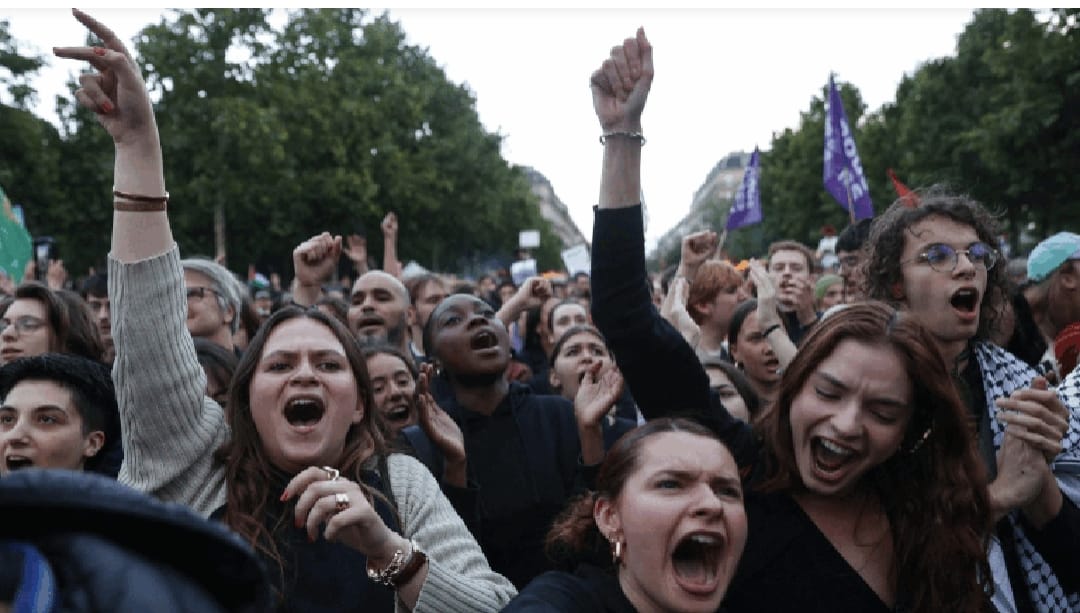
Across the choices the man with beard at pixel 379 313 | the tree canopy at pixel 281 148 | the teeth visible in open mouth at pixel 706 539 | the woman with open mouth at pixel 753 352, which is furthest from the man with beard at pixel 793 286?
the tree canopy at pixel 281 148

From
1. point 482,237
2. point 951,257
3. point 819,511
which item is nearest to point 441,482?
point 819,511

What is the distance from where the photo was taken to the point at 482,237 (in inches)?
1639

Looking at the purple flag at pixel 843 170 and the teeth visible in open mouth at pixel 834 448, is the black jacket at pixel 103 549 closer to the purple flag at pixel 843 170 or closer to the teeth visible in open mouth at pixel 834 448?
the teeth visible in open mouth at pixel 834 448

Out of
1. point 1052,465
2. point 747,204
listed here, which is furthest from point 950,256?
point 747,204

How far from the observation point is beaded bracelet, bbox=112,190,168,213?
7.98 ft

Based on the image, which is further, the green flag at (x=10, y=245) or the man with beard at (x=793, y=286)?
the green flag at (x=10, y=245)

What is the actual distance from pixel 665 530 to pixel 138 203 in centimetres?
147

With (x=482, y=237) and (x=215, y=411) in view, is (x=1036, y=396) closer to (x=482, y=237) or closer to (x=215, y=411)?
(x=215, y=411)

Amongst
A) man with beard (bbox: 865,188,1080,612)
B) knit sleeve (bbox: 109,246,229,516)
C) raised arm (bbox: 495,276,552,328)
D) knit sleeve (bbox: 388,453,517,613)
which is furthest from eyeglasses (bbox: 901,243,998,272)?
raised arm (bbox: 495,276,552,328)

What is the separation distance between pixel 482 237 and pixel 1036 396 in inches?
1551

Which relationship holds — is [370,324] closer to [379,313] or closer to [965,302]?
[379,313]

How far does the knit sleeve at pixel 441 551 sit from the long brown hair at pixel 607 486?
21cm

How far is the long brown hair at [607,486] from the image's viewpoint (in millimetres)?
2314

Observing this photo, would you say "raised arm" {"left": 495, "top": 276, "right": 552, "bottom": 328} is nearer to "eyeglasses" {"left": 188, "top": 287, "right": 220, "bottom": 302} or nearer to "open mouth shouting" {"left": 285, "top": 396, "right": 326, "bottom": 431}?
"eyeglasses" {"left": 188, "top": 287, "right": 220, "bottom": 302}
